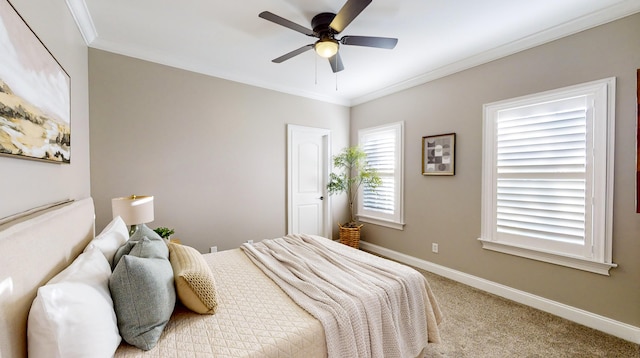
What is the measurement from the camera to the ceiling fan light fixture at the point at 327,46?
214 cm

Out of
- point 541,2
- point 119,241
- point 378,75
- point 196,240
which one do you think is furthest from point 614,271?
point 196,240

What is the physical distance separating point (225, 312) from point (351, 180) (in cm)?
309

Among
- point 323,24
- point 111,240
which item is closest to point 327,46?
point 323,24

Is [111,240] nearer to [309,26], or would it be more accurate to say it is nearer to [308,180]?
[309,26]

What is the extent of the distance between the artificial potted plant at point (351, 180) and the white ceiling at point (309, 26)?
132 cm

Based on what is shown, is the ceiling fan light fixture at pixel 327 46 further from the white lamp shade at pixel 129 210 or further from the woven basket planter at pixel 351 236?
the woven basket planter at pixel 351 236

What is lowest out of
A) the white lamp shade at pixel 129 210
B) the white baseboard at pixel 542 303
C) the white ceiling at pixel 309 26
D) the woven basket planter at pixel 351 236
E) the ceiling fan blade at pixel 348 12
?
the white baseboard at pixel 542 303

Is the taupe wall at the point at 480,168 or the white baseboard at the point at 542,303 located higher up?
the taupe wall at the point at 480,168

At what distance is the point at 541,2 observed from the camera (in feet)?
6.47

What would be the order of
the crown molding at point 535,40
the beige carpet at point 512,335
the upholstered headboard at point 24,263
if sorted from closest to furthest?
the upholstered headboard at point 24,263 → the beige carpet at point 512,335 → the crown molding at point 535,40

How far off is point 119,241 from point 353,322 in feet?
4.99

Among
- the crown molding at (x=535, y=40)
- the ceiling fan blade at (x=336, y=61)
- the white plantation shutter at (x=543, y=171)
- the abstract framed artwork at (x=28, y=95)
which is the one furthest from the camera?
the ceiling fan blade at (x=336, y=61)

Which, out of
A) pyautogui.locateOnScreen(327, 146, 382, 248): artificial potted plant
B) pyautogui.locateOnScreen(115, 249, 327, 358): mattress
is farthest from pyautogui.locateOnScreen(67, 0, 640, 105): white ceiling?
pyautogui.locateOnScreen(115, 249, 327, 358): mattress

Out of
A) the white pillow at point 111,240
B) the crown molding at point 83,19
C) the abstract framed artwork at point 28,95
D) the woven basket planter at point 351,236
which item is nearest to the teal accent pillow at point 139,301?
the white pillow at point 111,240
